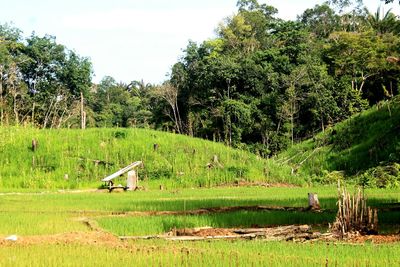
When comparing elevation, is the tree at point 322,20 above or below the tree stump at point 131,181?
above

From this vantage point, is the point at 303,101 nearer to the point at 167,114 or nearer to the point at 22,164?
the point at 167,114

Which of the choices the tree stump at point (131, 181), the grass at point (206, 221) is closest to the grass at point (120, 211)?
the grass at point (206, 221)

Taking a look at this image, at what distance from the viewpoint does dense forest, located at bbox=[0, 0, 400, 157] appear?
36.4 m

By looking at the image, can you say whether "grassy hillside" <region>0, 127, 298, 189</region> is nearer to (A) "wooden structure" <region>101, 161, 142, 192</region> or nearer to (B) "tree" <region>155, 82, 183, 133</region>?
(A) "wooden structure" <region>101, 161, 142, 192</region>

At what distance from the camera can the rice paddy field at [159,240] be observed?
726 centimetres

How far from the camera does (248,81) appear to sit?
130ft

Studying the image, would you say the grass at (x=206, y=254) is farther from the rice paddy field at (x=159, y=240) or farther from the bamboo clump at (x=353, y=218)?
the bamboo clump at (x=353, y=218)

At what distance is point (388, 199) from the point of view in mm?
15562

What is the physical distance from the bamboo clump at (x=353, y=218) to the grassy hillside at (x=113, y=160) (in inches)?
547

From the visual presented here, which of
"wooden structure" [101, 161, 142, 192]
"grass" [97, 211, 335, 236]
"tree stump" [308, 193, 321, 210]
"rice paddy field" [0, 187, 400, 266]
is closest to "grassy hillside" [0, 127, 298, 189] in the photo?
"wooden structure" [101, 161, 142, 192]

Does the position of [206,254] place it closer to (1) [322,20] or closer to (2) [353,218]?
(2) [353,218]

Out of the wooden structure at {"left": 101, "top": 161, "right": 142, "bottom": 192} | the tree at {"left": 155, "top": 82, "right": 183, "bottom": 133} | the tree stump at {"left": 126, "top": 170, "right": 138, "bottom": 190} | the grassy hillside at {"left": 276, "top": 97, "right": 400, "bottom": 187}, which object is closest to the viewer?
the wooden structure at {"left": 101, "top": 161, "right": 142, "bottom": 192}

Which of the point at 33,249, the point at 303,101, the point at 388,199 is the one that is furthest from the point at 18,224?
the point at 303,101

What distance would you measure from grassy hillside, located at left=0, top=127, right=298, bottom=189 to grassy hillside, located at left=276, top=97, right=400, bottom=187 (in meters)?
2.75
